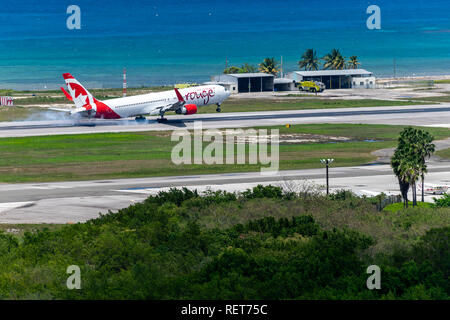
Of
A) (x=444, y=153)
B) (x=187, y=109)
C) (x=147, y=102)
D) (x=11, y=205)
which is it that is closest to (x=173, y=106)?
(x=187, y=109)

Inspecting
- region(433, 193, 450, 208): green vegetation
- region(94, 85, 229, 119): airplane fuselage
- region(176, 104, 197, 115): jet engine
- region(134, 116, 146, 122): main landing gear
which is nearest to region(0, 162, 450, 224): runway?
region(433, 193, 450, 208): green vegetation

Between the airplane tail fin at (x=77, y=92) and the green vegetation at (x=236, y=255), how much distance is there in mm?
76334

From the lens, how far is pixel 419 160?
79.0 metres

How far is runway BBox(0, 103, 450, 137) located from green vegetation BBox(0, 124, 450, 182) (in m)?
6.80

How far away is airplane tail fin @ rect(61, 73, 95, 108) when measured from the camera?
5389 inches

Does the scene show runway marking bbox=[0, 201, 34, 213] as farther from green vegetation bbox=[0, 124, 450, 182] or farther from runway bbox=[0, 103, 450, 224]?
green vegetation bbox=[0, 124, 450, 182]

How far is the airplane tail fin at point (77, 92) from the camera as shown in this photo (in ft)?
449

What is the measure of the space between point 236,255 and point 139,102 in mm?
105926

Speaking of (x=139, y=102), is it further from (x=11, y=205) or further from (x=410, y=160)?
(x=410, y=160)

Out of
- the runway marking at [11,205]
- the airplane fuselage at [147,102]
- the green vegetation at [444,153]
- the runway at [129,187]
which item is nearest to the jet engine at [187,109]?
the airplane fuselage at [147,102]

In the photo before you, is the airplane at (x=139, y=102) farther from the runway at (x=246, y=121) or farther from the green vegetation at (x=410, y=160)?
the green vegetation at (x=410, y=160)

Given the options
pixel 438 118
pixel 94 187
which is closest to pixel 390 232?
pixel 94 187

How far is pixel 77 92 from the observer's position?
138 m
